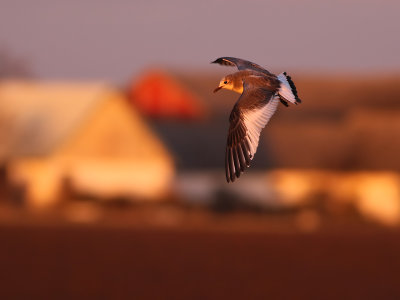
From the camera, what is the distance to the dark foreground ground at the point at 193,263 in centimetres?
3344

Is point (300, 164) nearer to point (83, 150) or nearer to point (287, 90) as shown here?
point (83, 150)

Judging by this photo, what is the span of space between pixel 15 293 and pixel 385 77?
131240 mm

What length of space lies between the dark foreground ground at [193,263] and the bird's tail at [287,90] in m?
26.4

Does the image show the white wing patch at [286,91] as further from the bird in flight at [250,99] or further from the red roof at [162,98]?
the red roof at [162,98]

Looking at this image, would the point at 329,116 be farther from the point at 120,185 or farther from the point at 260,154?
the point at 120,185

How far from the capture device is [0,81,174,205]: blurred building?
70438mm

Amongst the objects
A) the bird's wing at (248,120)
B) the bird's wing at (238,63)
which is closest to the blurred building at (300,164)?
the bird's wing at (248,120)

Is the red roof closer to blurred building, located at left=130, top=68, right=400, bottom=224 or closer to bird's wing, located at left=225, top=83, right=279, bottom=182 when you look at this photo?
blurred building, located at left=130, top=68, right=400, bottom=224

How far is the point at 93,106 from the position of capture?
240 ft

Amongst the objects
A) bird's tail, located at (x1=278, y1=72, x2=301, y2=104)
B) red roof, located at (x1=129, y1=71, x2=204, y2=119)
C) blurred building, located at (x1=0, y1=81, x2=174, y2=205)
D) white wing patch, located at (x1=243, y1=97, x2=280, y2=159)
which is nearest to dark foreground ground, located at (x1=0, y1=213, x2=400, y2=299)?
blurred building, located at (x1=0, y1=81, x2=174, y2=205)

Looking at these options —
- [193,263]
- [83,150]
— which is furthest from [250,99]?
[83,150]

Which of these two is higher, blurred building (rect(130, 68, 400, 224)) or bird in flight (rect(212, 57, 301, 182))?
bird in flight (rect(212, 57, 301, 182))

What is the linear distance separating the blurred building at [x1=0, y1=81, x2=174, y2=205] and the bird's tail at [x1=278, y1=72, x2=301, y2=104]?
215 ft

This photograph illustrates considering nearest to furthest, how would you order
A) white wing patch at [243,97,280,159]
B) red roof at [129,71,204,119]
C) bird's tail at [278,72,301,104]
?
1. white wing patch at [243,97,280,159]
2. bird's tail at [278,72,301,104]
3. red roof at [129,71,204,119]
